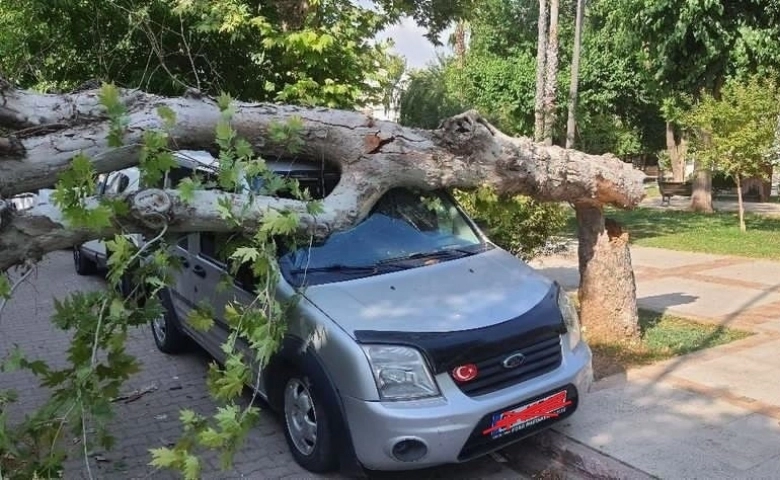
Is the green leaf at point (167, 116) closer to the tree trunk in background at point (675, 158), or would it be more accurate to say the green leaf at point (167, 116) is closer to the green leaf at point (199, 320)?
the green leaf at point (199, 320)

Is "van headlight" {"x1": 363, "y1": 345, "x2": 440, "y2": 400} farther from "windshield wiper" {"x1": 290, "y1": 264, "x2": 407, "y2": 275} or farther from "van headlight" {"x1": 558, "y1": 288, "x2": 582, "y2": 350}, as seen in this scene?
"van headlight" {"x1": 558, "y1": 288, "x2": 582, "y2": 350}

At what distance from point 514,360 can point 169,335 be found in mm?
4035

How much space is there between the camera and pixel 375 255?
4586 millimetres

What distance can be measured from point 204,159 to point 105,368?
69.3 inches

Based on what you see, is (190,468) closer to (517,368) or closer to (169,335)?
(517,368)

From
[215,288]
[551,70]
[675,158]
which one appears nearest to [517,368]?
[215,288]

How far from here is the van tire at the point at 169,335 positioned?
664 cm

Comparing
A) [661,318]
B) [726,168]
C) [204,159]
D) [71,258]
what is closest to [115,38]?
[71,258]

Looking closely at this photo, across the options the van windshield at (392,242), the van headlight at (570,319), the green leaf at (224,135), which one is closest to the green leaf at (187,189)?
the green leaf at (224,135)

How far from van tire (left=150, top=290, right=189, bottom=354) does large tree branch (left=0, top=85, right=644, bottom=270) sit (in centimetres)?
265

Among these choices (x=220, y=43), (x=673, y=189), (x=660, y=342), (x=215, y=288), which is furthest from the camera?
(x=673, y=189)

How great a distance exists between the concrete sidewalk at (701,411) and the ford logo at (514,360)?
2.91ft

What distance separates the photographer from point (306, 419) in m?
4.21

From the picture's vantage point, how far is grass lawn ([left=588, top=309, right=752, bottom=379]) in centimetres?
607
